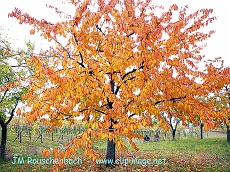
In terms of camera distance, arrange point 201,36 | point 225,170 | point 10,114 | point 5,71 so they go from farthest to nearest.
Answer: point 10,114
point 5,71
point 225,170
point 201,36

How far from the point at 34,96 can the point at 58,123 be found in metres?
1.19

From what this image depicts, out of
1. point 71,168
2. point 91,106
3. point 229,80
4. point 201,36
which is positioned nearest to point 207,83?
point 229,80

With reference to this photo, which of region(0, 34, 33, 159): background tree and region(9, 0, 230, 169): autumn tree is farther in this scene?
region(0, 34, 33, 159): background tree

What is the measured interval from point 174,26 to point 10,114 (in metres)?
12.8

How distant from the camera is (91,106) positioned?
275 inches

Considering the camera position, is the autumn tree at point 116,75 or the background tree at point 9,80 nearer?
the autumn tree at point 116,75

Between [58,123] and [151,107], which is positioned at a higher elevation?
[151,107]

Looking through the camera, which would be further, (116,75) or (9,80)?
(9,80)

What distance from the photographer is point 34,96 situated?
7023mm

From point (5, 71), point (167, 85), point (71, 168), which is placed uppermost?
point (5, 71)

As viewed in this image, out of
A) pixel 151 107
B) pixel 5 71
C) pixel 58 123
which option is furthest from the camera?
pixel 5 71

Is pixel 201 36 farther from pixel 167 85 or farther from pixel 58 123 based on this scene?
pixel 58 123

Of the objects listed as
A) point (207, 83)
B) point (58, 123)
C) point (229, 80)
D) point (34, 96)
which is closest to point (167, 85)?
point (207, 83)

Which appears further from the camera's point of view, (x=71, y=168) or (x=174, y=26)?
(x=71, y=168)
